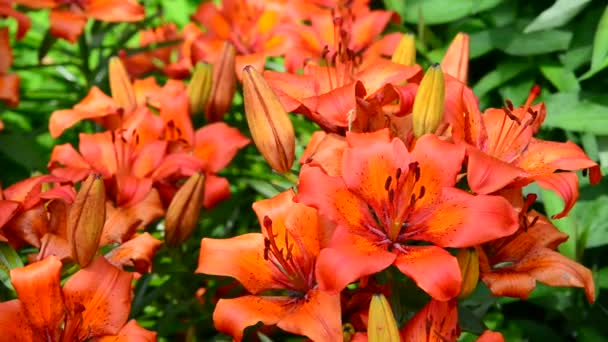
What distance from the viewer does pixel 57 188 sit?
1081mm

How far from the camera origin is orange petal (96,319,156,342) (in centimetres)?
94

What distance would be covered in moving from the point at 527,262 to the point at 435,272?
157mm

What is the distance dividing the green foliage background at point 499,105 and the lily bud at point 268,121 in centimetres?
11

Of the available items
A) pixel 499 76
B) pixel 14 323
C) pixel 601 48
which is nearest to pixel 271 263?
pixel 14 323

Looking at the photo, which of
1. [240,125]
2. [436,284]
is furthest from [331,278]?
[240,125]

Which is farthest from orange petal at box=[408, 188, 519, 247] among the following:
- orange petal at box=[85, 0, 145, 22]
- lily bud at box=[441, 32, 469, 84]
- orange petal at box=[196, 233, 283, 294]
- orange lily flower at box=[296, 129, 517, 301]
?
orange petal at box=[85, 0, 145, 22]

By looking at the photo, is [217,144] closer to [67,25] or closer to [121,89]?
[121,89]

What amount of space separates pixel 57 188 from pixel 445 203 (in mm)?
427

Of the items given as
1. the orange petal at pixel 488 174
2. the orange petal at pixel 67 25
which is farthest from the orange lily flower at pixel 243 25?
the orange petal at pixel 488 174

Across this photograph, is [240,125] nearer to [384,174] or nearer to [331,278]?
[384,174]

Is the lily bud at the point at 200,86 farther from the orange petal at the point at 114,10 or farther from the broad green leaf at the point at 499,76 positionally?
the broad green leaf at the point at 499,76

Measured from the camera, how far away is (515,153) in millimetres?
1012

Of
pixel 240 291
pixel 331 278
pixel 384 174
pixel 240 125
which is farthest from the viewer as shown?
pixel 240 125

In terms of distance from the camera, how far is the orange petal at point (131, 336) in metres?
0.94
